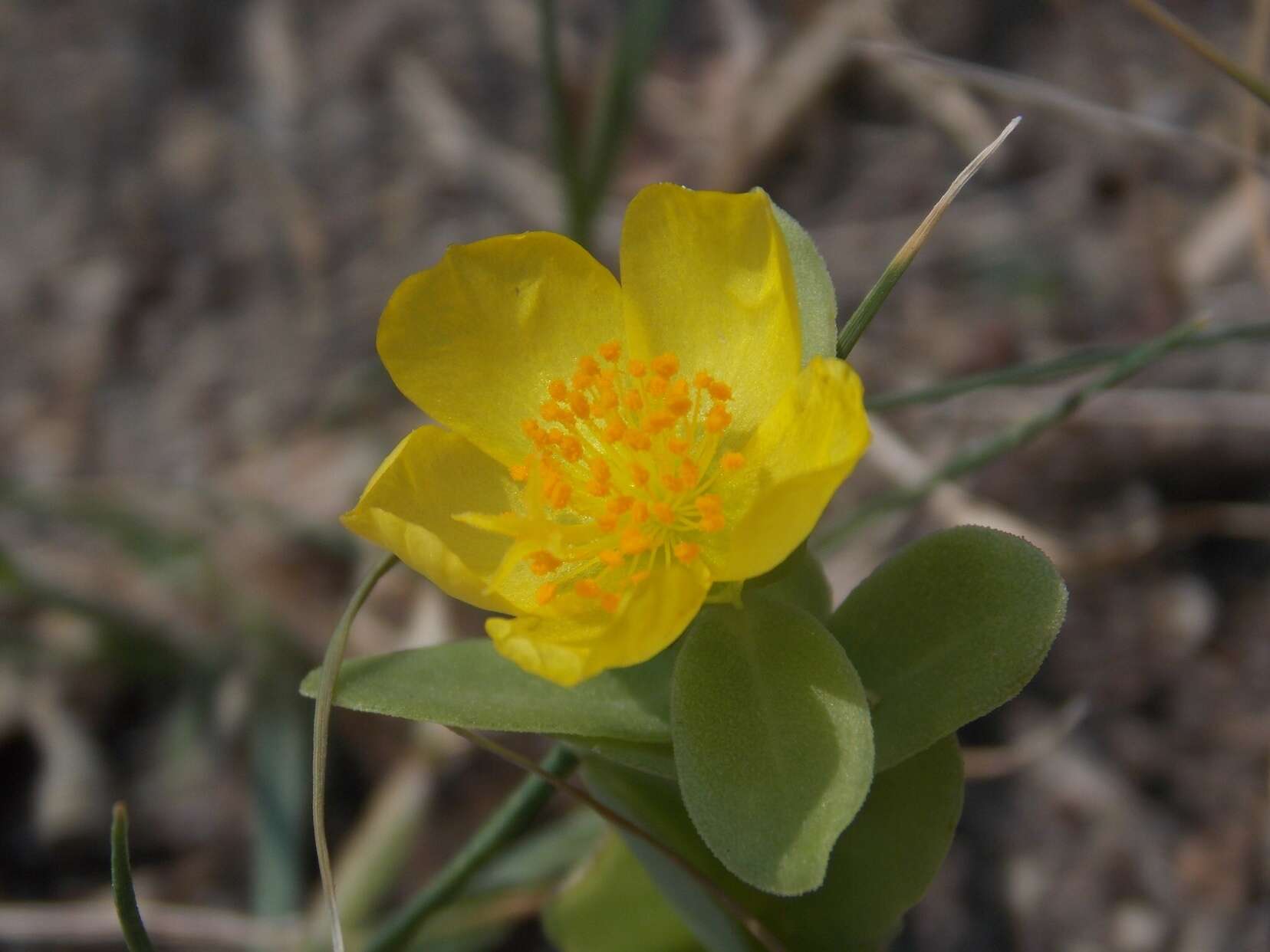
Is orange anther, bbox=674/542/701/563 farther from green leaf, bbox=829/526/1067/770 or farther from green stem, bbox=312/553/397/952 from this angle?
green stem, bbox=312/553/397/952

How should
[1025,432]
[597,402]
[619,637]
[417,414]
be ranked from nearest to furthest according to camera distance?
[619,637]
[597,402]
[1025,432]
[417,414]

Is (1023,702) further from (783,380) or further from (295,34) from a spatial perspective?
(295,34)

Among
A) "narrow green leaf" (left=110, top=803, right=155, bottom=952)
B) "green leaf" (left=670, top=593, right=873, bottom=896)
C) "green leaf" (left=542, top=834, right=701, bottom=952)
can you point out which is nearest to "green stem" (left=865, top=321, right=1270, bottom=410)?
"green leaf" (left=670, top=593, right=873, bottom=896)

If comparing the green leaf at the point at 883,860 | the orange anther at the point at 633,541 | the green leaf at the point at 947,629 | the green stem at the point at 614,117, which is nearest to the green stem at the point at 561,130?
the green stem at the point at 614,117

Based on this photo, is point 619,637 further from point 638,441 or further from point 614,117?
point 614,117

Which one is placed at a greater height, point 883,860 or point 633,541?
point 633,541

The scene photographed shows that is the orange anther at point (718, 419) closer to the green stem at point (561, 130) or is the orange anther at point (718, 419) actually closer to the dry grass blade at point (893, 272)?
the dry grass blade at point (893, 272)

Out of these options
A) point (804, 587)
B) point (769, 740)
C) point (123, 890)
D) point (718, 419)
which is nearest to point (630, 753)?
point (769, 740)
